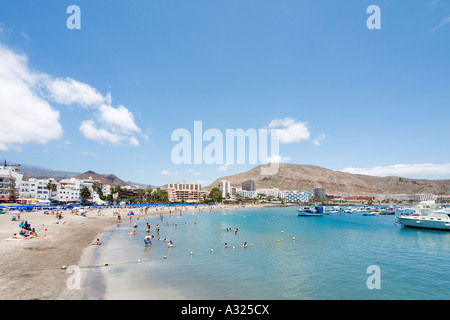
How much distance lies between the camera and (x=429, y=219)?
180ft

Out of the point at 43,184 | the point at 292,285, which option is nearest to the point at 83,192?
the point at 43,184

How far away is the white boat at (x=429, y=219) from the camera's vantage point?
5369 cm

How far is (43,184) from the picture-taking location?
11681 cm

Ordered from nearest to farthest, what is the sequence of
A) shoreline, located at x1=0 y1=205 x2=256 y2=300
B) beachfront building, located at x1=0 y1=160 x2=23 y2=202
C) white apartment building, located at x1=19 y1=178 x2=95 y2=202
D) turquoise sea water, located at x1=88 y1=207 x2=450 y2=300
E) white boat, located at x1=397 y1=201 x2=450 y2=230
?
shoreline, located at x1=0 y1=205 x2=256 y2=300 → turquoise sea water, located at x1=88 y1=207 x2=450 y2=300 → white boat, located at x1=397 y1=201 x2=450 y2=230 → beachfront building, located at x1=0 y1=160 x2=23 y2=202 → white apartment building, located at x1=19 y1=178 x2=95 y2=202

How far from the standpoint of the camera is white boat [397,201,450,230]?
2114 inches

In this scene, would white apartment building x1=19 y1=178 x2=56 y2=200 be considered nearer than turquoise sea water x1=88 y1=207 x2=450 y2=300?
No

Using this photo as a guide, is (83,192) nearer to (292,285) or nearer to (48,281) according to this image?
(48,281)

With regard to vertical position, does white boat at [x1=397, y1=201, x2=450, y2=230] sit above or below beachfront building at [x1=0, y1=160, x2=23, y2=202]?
below

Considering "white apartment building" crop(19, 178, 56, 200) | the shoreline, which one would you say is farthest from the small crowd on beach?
"white apartment building" crop(19, 178, 56, 200)

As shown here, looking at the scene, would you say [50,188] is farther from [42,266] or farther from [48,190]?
[42,266]

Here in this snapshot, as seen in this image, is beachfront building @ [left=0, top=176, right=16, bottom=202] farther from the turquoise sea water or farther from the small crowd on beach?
the turquoise sea water

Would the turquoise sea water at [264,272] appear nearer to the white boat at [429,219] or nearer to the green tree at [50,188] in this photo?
the white boat at [429,219]

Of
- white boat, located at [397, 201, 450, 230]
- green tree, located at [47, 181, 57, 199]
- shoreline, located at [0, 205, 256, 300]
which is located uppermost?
green tree, located at [47, 181, 57, 199]

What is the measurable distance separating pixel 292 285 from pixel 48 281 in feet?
57.3
